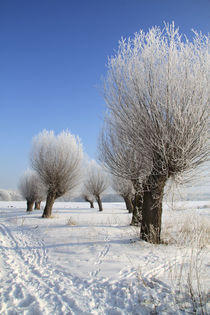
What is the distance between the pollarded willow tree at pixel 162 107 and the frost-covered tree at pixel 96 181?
24.5 meters

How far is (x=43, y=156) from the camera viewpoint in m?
14.9

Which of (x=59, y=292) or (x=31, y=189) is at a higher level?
(x=31, y=189)

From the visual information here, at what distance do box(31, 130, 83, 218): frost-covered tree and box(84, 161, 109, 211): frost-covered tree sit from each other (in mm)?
15571

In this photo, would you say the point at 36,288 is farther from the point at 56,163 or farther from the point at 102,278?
the point at 56,163

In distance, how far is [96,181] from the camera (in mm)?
31078

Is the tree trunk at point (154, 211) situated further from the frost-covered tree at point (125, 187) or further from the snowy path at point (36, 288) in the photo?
the frost-covered tree at point (125, 187)

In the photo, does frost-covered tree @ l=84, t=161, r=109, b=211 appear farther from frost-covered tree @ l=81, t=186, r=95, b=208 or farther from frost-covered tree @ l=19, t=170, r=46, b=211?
frost-covered tree @ l=19, t=170, r=46, b=211

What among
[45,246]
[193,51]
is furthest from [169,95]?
[45,246]

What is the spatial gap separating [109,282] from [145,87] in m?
5.07

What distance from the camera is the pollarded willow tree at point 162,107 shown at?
539 cm

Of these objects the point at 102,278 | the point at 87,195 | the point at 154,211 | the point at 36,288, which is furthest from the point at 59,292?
the point at 87,195

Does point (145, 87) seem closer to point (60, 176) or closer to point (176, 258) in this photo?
point (176, 258)

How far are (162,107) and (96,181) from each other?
26097 mm

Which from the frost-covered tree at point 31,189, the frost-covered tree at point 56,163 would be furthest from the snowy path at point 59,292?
the frost-covered tree at point 31,189
